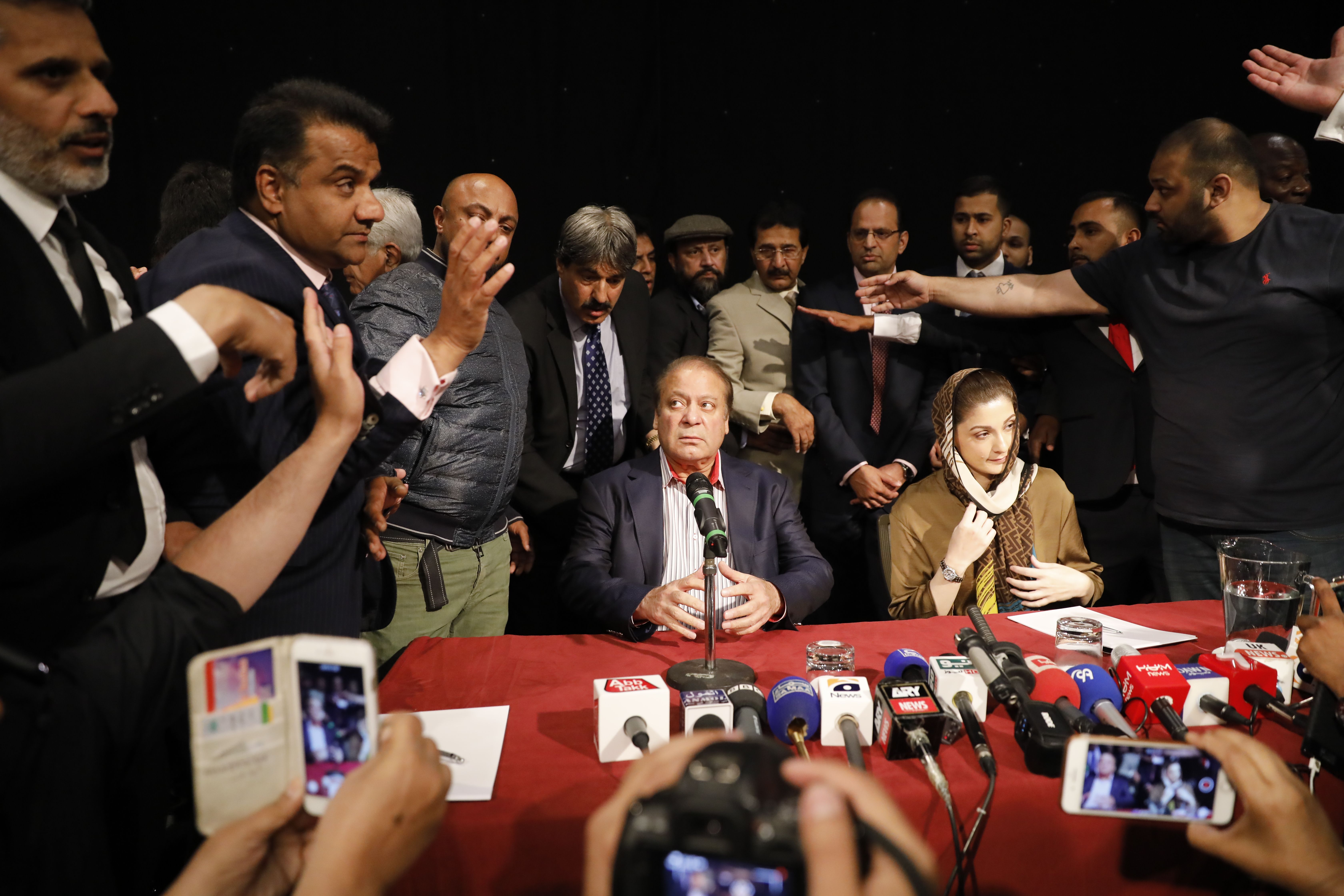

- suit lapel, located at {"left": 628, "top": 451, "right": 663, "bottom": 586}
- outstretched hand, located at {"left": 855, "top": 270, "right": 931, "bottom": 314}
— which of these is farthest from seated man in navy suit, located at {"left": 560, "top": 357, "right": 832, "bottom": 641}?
outstretched hand, located at {"left": 855, "top": 270, "right": 931, "bottom": 314}

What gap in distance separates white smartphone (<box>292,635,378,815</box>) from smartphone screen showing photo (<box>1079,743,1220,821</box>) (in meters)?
0.83

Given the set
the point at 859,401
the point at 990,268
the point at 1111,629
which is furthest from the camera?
the point at 990,268

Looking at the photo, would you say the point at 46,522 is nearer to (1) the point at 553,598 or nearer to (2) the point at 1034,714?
(2) the point at 1034,714

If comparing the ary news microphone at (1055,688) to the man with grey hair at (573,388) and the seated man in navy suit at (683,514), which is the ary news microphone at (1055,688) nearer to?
the seated man in navy suit at (683,514)

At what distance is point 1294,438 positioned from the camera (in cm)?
250

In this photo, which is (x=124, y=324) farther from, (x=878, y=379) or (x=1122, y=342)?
(x=1122, y=342)

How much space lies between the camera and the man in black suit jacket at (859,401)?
321 cm

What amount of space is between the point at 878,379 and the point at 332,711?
2714 mm

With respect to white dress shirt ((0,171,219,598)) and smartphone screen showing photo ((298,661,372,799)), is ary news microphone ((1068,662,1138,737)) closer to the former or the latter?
smartphone screen showing photo ((298,661,372,799))

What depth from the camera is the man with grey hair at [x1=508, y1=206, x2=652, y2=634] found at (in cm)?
292

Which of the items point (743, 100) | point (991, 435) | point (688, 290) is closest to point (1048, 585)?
point (991, 435)

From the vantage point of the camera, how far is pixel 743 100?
4559 millimetres

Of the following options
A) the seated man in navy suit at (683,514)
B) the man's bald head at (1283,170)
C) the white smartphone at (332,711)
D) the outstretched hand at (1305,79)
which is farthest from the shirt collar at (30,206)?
the man's bald head at (1283,170)

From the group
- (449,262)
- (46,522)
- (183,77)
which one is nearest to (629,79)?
(183,77)
